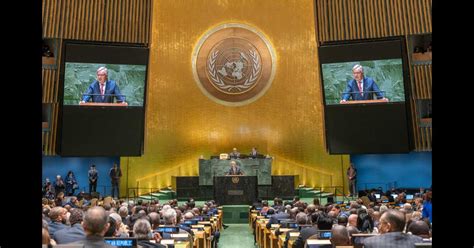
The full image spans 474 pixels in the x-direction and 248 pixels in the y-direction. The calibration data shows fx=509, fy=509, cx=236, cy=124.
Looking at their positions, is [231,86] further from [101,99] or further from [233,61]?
[101,99]

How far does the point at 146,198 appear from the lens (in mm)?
18016

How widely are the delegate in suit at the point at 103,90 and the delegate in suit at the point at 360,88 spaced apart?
297 inches

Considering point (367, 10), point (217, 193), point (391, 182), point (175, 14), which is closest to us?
point (217, 193)

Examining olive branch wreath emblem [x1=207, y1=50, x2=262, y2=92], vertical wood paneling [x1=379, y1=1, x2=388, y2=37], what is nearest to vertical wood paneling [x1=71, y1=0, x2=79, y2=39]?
olive branch wreath emblem [x1=207, y1=50, x2=262, y2=92]

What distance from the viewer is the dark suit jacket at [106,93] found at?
1667 centimetres

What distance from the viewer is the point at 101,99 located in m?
16.8

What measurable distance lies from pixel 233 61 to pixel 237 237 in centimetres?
933

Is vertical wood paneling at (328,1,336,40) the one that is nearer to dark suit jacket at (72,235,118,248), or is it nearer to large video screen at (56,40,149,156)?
large video screen at (56,40,149,156)

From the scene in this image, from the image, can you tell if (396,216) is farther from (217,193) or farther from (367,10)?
(367,10)

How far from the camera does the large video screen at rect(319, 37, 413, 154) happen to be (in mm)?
16719

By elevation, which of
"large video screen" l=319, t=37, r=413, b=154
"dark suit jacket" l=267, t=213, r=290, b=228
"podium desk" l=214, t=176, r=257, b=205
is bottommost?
"dark suit jacket" l=267, t=213, r=290, b=228

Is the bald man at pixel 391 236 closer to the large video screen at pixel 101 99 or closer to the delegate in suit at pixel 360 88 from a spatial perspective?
the delegate in suit at pixel 360 88

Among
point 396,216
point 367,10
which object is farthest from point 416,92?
point 396,216
